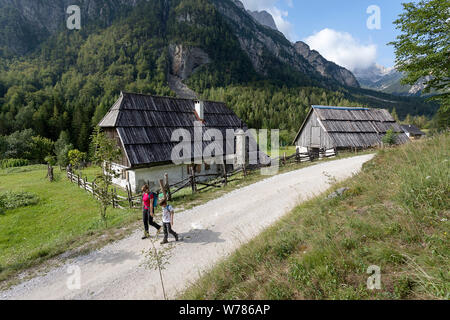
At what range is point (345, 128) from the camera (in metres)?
25.0

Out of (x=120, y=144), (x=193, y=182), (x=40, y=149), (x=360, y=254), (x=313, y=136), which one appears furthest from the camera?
(x=40, y=149)

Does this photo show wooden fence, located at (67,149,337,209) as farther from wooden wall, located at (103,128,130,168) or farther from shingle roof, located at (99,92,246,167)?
shingle roof, located at (99,92,246,167)

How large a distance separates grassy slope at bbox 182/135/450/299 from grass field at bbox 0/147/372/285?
5.71 meters

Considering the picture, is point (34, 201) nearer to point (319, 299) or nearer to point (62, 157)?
point (62, 157)

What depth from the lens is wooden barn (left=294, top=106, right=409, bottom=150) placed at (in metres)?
24.1

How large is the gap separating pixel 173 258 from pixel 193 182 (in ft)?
23.3

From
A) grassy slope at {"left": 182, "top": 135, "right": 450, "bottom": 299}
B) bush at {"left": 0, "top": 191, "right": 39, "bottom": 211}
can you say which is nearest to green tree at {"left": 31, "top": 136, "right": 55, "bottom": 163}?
bush at {"left": 0, "top": 191, "right": 39, "bottom": 211}

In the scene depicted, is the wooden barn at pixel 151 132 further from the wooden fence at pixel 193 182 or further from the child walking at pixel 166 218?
the child walking at pixel 166 218

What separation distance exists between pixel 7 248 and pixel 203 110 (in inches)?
728

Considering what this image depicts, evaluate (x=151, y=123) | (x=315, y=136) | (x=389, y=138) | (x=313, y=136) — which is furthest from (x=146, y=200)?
(x=389, y=138)

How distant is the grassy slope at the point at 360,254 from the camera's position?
9.27 feet

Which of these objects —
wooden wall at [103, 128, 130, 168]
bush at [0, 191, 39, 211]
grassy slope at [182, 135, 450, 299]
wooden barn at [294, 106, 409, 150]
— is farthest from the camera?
wooden barn at [294, 106, 409, 150]

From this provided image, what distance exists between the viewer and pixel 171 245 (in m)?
6.96

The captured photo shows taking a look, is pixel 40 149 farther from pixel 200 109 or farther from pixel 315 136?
pixel 315 136
